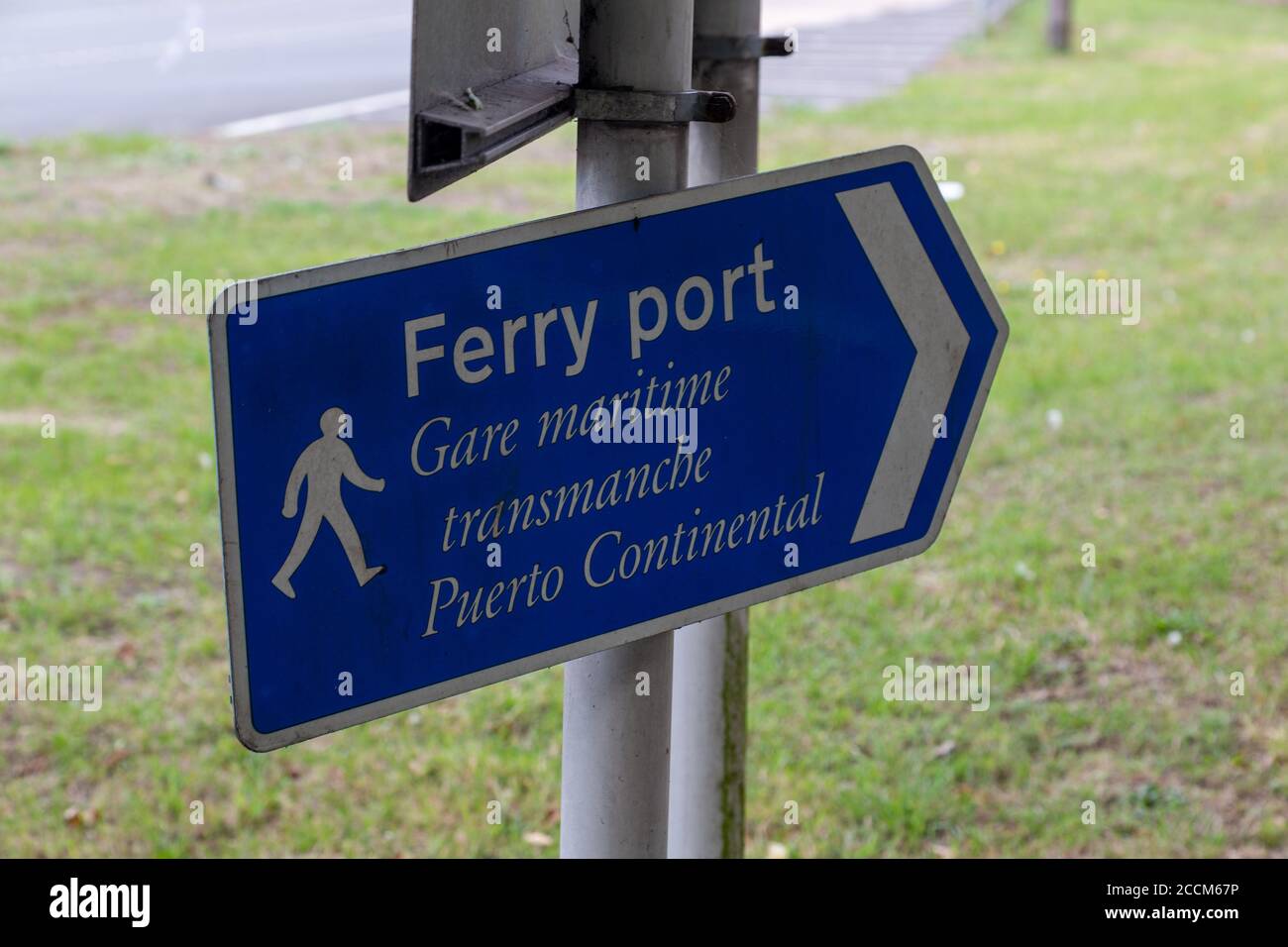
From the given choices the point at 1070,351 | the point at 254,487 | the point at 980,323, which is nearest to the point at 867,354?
the point at 980,323

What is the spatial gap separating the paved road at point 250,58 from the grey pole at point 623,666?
394 inches

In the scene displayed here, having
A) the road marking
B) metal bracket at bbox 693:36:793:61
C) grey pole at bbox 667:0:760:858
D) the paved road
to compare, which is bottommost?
grey pole at bbox 667:0:760:858

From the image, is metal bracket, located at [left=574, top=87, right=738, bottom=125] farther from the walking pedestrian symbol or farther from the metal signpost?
the walking pedestrian symbol

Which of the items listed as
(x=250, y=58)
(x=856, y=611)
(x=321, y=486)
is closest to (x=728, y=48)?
(x=321, y=486)

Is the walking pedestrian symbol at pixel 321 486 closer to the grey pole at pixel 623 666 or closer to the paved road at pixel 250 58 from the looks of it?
the grey pole at pixel 623 666

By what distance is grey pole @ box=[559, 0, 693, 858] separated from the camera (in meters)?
1.22

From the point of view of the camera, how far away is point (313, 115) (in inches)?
440

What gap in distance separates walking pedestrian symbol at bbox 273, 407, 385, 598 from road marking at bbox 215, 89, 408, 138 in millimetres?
9463

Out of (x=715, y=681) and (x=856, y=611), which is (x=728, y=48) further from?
(x=856, y=611)

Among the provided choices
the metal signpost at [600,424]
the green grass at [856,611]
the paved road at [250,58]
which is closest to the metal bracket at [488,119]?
the metal signpost at [600,424]

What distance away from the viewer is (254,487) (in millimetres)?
1046

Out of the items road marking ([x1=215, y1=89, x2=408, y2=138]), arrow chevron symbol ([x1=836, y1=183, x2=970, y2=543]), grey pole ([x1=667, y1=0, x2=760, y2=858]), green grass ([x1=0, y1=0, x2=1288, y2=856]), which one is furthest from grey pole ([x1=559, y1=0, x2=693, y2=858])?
road marking ([x1=215, y1=89, x2=408, y2=138])

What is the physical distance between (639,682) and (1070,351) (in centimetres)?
526

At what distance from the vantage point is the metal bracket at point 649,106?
1.20 metres
